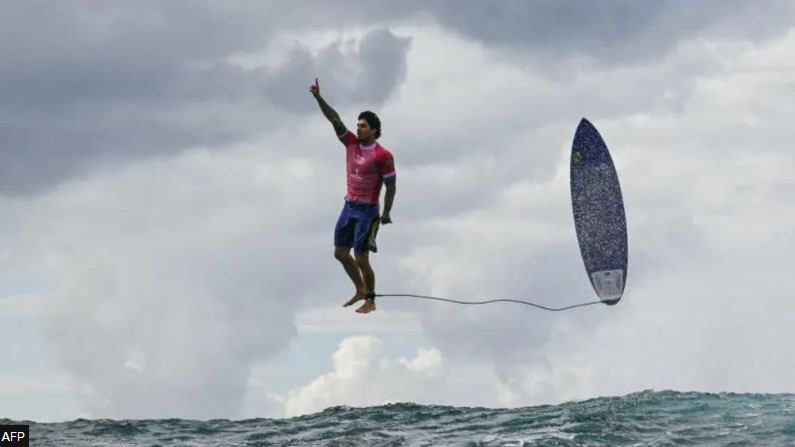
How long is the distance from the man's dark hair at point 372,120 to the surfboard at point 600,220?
21.3 feet

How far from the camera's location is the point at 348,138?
20.8 meters

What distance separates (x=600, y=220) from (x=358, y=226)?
22.5 ft

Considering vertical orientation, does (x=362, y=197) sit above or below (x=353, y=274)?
above

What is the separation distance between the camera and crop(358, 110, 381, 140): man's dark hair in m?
20.6

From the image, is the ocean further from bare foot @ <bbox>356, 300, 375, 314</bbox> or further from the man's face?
the man's face

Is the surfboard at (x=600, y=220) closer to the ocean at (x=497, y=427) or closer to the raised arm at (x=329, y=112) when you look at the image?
the ocean at (x=497, y=427)

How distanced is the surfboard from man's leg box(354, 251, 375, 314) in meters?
6.16

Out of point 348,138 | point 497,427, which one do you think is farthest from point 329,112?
point 497,427

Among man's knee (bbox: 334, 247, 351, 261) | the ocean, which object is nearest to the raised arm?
man's knee (bbox: 334, 247, 351, 261)

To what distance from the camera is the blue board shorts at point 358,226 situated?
68.7 ft

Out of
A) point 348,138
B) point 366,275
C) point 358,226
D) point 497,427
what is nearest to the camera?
point 497,427

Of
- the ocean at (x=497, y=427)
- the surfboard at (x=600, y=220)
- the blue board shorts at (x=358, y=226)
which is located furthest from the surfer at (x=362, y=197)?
the surfboard at (x=600, y=220)

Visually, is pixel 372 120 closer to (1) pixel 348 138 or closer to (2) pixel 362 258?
(1) pixel 348 138

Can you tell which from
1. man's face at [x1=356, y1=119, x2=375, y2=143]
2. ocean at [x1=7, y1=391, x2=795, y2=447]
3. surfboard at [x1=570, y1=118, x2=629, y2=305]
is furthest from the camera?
surfboard at [x1=570, y1=118, x2=629, y2=305]
